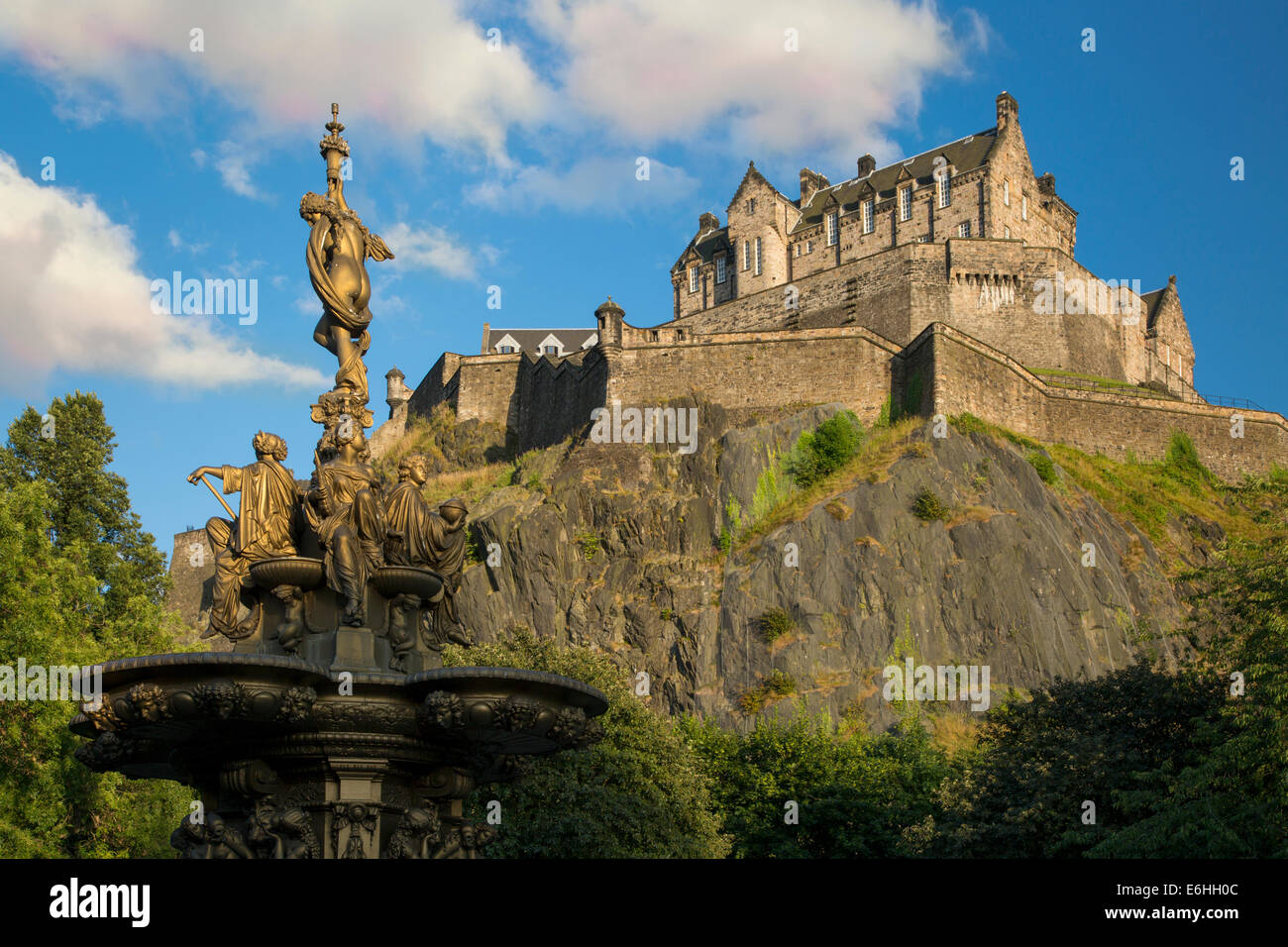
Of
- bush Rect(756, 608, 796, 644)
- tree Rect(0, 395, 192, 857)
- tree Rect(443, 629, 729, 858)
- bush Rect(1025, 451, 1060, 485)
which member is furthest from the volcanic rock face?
tree Rect(0, 395, 192, 857)

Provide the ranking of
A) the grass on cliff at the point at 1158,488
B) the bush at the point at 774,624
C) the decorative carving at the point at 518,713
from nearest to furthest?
the decorative carving at the point at 518,713, the bush at the point at 774,624, the grass on cliff at the point at 1158,488

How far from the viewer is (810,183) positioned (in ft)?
260

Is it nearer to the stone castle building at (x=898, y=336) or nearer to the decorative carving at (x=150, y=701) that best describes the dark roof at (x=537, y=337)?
the stone castle building at (x=898, y=336)

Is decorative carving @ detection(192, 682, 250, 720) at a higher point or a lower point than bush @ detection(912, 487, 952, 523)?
lower

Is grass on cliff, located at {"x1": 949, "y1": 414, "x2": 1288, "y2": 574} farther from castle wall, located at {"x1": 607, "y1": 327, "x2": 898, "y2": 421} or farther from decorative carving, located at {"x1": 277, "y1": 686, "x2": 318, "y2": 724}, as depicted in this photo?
decorative carving, located at {"x1": 277, "y1": 686, "x2": 318, "y2": 724}

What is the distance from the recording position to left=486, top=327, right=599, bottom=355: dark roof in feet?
263

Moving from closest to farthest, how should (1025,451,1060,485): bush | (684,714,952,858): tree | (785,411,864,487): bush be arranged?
1. (684,714,952,858): tree
2. (1025,451,1060,485): bush
3. (785,411,864,487): bush

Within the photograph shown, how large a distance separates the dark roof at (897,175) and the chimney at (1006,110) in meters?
0.73

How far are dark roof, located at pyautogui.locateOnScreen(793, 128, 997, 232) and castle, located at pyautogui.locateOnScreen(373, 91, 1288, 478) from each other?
0.49ft

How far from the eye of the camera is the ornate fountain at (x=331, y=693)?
35.3 ft

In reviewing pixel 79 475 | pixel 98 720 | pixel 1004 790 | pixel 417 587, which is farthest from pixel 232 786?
pixel 79 475

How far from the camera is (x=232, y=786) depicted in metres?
11.5

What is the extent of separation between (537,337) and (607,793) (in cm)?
5610

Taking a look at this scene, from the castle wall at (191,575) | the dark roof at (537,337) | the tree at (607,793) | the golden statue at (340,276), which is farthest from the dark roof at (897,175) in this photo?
the golden statue at (340,276)
